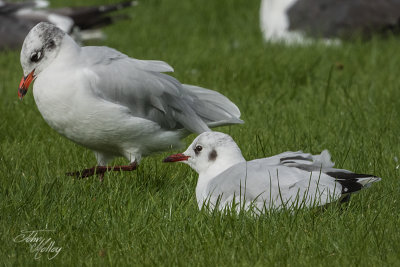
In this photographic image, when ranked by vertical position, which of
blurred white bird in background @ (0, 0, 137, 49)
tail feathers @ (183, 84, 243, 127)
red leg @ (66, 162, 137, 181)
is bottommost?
blurred white bird in background @ (0, 0, 137, 49)

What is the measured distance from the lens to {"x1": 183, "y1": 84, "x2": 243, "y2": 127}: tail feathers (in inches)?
189

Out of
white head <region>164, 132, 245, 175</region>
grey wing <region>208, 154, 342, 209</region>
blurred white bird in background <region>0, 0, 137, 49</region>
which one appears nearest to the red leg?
white head <region>164, 132, 245, 175</region>

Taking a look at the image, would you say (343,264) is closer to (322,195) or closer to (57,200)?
(322,195)

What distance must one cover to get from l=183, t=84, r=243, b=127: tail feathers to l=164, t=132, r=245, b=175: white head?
686 mm

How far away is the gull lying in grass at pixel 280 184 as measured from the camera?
3.65m

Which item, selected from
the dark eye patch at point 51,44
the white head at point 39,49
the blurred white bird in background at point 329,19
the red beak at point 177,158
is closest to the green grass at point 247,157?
the red beak at point 177,158

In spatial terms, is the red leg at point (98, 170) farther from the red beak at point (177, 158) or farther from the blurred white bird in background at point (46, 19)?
the blurred white bird in background at point (46, 19)

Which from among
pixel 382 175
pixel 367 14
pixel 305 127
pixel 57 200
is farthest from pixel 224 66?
pixel 57 200

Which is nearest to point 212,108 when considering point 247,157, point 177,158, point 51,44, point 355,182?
point 247,157

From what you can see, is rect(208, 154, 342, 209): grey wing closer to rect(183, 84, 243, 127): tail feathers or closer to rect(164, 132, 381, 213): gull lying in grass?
rect(164, 132, 381, 213): gull lying in grass

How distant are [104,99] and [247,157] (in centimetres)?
108

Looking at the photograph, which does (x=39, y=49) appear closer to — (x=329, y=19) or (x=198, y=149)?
(x=198, y=149)

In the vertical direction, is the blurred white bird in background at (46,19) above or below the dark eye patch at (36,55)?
below

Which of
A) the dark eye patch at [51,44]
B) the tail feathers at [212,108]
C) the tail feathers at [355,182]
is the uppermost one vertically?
the dark eye patch at [51,44]
